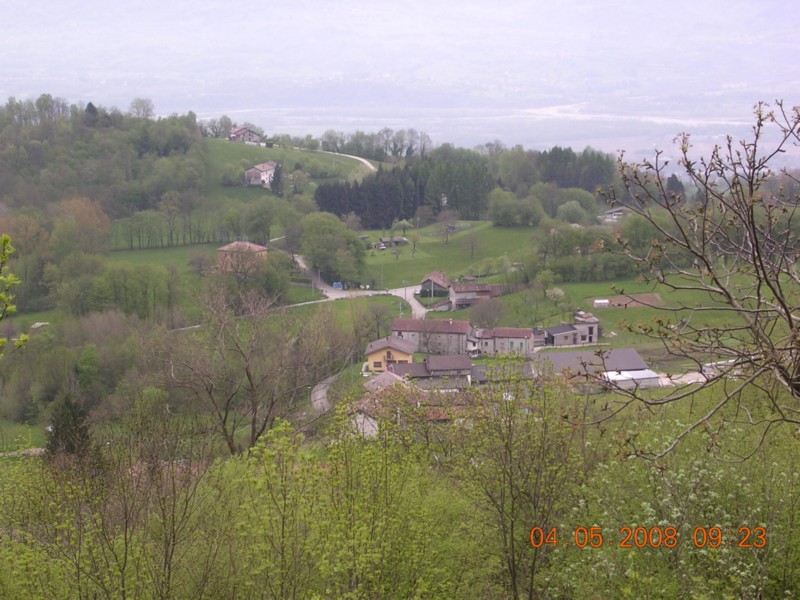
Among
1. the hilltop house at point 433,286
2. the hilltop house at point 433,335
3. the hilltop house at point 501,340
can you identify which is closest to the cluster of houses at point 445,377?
the hilltop house at point 433,335

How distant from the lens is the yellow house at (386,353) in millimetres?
31516

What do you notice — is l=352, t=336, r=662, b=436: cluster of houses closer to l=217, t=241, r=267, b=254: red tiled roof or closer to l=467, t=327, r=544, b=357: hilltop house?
l=467, t=327, r=544, b=357: hilltop house

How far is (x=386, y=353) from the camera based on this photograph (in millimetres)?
31969

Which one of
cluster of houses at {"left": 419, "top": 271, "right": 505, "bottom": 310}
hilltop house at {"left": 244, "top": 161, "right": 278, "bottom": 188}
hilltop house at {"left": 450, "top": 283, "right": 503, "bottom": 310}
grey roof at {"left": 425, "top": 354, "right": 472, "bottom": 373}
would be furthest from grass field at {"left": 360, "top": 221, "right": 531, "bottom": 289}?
grey roof at {"left": 425, "top": 354, "right": 472, "bottom": 373}

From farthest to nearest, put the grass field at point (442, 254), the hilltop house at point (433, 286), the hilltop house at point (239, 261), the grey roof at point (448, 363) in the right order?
the grass field at point (442, 254) < the hilltop house at point (433, 286) < the hilltop house at point (239, 261) < the grey roof at point (448, 363)

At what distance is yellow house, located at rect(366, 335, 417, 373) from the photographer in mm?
31516

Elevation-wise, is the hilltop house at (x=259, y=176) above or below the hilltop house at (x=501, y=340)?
above

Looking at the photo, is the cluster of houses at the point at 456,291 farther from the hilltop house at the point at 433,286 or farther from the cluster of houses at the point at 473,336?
the cluster of houses at the point at 473,336

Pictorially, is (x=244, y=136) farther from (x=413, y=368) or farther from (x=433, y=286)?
(x=413, y=368)

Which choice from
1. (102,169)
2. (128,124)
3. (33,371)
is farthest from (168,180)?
(33,371)

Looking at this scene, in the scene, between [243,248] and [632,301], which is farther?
[243,248]

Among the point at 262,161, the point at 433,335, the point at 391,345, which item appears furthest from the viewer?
the point at 262,161

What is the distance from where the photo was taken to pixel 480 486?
7359mm

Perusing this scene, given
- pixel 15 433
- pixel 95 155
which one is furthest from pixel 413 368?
pixel 95 155
